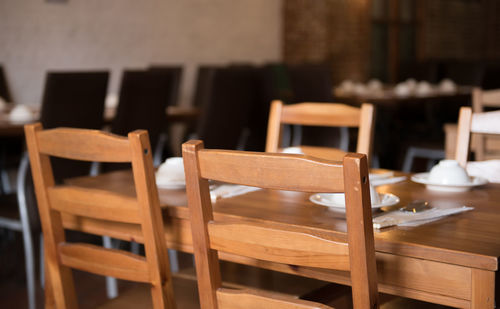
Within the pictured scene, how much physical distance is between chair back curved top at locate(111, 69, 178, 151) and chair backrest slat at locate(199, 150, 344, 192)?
207 centimetres

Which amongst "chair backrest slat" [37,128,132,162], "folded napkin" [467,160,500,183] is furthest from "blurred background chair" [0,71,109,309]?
"folded napkin" [467,160,500,183]

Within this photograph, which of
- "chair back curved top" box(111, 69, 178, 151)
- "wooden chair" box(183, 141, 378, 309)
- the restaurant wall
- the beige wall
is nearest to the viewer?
"wooden chair" box(183, 141, 378, 309)

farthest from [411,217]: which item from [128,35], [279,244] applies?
[128,35]

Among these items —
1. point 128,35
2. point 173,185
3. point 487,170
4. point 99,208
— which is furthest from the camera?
point 128,35

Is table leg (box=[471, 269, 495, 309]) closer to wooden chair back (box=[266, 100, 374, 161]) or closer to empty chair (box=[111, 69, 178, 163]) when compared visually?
wooden chair back (box=[266, 100, 374, 161])

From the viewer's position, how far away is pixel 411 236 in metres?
1.24

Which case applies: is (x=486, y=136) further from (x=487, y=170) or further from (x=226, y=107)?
(x=226, y=107)

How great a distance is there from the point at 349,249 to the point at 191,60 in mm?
6039

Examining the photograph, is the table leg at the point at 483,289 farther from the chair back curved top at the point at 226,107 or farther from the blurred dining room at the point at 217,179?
the chair back curved top at the point at 226,107

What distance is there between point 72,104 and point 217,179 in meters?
1.97

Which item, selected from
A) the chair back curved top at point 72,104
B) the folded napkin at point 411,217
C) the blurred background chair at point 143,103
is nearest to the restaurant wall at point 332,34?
the blurred background chair at point 143,103

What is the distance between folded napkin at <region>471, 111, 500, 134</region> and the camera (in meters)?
1.91

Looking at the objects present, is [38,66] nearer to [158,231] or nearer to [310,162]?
[158,231]

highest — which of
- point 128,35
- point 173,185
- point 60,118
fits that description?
point 128,35
